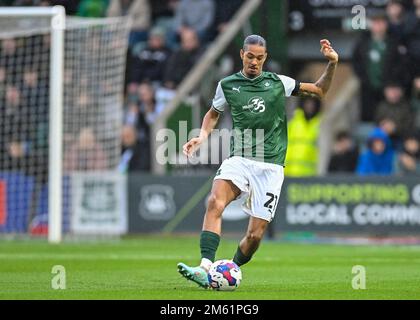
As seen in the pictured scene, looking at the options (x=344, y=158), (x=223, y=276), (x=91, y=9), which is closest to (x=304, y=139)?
(x=344, y=158)

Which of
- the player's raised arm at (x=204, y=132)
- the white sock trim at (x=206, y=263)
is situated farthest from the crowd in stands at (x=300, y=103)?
the white sock trim at (x=206, y=263)

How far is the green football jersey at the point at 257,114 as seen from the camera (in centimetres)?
1108

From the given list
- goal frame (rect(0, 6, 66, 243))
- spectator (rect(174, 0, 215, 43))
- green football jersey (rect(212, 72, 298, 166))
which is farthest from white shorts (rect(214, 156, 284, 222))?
spectator (rect(174, 0, 215, 43))

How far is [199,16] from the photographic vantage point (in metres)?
24.0

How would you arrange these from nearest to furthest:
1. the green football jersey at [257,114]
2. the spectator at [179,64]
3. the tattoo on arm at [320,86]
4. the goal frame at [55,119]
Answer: the green football jersey at [257,114] → the tattoo on arm at [320,86] → the goal frame at [55,119] → the spectator at [179,64]

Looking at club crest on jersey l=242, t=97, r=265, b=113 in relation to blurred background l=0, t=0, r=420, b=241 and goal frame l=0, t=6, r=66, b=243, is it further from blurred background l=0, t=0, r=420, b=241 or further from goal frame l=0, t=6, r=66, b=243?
blurred background l=0, t=0, r=420, b=241

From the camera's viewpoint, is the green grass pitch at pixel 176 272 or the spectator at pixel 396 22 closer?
the green grass pitch at pixel 176 272

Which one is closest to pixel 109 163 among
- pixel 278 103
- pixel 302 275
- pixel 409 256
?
pixel 409 256

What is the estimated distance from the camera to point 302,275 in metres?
12.7

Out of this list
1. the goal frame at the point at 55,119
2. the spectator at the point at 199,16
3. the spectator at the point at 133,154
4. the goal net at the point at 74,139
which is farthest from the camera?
the spectator at the point at 199,16

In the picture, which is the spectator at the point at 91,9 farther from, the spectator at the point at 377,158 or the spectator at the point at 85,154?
Result: the spectator at the point at 377,158

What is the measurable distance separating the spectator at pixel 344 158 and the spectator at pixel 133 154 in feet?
12.0

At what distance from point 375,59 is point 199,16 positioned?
4315 millimetres

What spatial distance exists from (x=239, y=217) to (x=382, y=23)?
4.40 m
